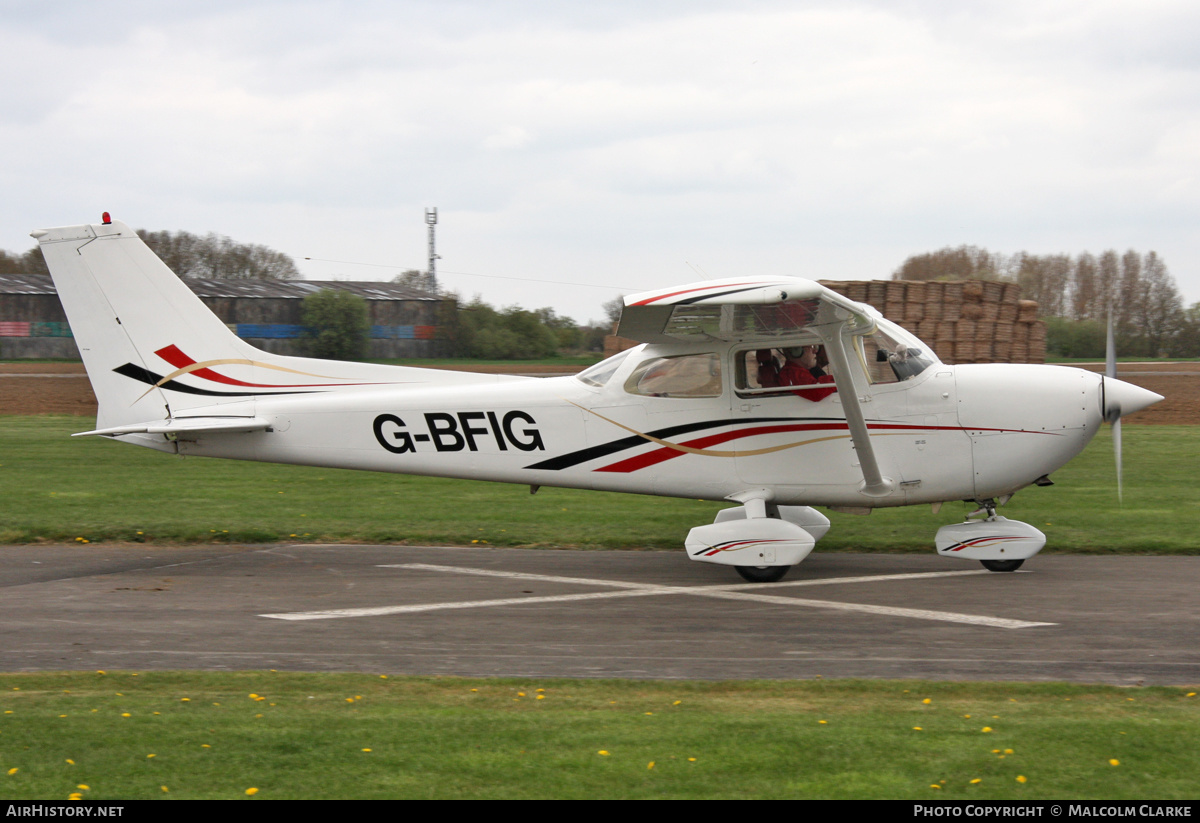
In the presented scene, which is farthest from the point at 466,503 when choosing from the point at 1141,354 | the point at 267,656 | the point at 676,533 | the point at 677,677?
the point at 1141,354

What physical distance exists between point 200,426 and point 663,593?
4575 millimetres

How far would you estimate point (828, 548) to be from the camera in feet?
34.0

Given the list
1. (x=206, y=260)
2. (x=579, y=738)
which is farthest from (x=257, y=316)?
(x=579, y=738)

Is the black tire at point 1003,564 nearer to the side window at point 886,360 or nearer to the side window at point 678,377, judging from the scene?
the side window at point 886,360

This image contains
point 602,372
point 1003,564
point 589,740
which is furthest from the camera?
point 602,372

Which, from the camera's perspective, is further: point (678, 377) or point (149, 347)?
point (149, 347)

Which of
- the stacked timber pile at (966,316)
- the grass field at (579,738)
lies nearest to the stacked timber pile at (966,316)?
the stacked timber pile at (966,316)

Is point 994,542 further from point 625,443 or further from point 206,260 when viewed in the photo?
point 206,260

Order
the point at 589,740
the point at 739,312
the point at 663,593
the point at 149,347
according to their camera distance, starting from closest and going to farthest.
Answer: the point at 589,740 → the point at 739,312 → the point at 663,593 → the point at 149,347

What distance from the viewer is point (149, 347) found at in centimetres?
992

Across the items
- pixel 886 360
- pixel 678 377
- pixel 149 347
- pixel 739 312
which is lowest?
pixel 678 377

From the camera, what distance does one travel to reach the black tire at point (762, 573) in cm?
886

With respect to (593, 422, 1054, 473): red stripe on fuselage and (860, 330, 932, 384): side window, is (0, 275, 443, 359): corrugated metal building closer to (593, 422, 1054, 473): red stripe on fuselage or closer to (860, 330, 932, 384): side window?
(593, 422, 1054, 473): red stripe on fuselage
